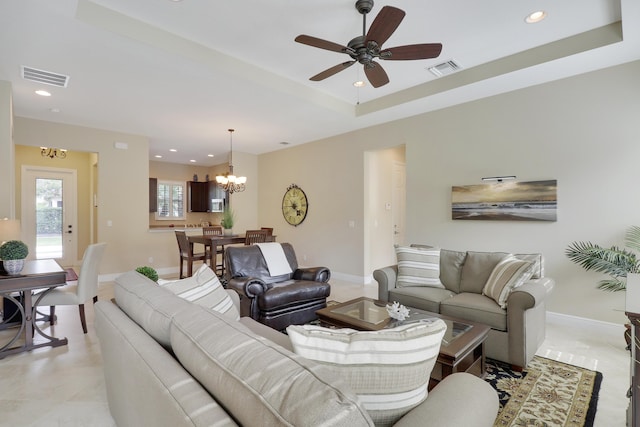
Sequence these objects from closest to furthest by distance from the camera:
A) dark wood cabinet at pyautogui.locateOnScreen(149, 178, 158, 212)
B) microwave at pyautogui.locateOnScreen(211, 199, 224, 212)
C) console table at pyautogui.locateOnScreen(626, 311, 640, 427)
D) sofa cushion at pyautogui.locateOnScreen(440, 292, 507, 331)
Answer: console table at pyautogui.locateOnScreen(626, 311, 640, 427) → sofa cushion at pyautogui.locateOnScreen(440, 292, 507, 331) → dark wood cabinet at pyautogui.locateOnScreen(149, 178, 158, 212) → microwave at pyautogui.locateOnScreen(211, 199, 224, 212)

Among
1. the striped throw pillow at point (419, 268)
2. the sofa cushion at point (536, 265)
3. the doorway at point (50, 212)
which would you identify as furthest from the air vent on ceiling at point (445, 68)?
the doorway at point (50, 212)

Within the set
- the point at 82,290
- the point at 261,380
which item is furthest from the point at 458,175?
the point at 82,290

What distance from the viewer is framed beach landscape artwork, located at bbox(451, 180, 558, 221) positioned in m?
3.73

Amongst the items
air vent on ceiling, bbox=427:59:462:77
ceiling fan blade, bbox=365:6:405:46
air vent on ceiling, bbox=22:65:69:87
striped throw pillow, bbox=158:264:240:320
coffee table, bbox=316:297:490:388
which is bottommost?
coffee table, bbox=316:297:490:388

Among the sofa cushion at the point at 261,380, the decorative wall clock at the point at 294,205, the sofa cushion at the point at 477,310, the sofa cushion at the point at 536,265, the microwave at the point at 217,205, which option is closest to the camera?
the sofa cushion at the point at 261,380

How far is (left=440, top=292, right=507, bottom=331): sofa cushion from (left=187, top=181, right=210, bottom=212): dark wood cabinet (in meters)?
7.96

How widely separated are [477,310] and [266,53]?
3320 millimetres

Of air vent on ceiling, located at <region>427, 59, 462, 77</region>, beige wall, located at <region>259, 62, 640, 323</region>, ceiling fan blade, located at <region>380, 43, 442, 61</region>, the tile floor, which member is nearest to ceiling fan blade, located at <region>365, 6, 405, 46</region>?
ceiling fan blade, located at <region>380, 43, 442, 61</region>

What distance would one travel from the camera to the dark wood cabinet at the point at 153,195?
862cm

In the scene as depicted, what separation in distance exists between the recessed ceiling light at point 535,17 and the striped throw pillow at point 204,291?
3.45 m

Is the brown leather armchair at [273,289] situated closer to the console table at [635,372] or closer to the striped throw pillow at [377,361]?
the striped throw pillow at [377,361]

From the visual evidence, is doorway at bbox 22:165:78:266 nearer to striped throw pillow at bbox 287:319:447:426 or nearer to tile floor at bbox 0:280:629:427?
tile floor at bbox 0:280:629:427

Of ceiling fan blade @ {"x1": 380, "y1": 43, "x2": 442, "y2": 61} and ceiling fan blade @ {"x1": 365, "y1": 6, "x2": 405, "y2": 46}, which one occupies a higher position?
ceiling fan blade @ {"x1": 365, "y1": 6, "x2": 405, "y2": 46}

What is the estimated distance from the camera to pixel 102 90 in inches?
153
